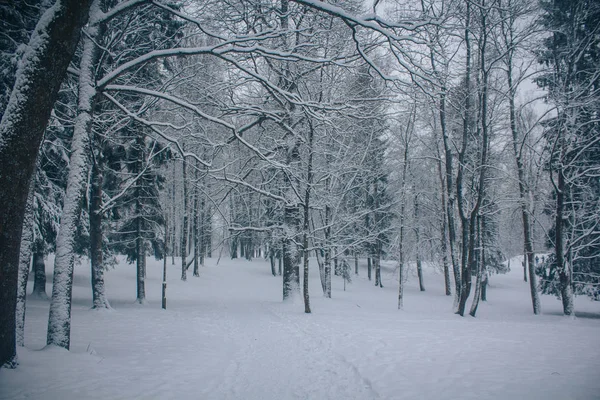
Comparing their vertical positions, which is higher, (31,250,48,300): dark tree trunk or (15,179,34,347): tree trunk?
(15,179,34,347): tree trunk

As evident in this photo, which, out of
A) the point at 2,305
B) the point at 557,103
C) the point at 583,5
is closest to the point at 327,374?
the point at 2,305

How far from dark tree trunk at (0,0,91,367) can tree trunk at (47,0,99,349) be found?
1541 mm

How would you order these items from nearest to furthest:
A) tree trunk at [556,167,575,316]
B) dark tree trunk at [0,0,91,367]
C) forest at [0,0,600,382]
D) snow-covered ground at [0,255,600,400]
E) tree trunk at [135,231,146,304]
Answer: dark tree trunk at [0,0,91,367] → snow-covered ground at [0,255,600,400] → forest at [0,0,600,382] → tree trunk at [556,167,575,316] → tree trunk at [135,231,146,304]

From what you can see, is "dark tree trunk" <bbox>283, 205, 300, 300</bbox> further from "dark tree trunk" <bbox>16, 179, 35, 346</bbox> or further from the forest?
"dark tree trunk" <bbox>16, 179, 35, 346</bbox>

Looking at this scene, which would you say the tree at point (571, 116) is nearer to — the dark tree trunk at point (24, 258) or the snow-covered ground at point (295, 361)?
the snow-covered ground at point (295, 361)

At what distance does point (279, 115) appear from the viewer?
33.7ft

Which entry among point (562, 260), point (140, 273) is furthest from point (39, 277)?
point (562, 260)

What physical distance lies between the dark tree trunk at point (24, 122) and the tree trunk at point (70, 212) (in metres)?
1.54

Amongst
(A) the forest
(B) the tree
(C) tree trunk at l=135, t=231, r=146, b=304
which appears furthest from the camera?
(C) tree trunk at l=135, t=231, r=146, b=304

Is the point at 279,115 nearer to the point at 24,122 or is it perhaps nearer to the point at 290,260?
the point at 290,260

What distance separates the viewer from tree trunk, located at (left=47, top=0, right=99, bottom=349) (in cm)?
550

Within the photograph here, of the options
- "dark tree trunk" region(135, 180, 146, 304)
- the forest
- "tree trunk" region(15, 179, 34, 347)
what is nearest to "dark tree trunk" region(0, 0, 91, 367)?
the forest

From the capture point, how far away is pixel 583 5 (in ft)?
41.1

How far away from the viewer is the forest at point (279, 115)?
16.4 ft
